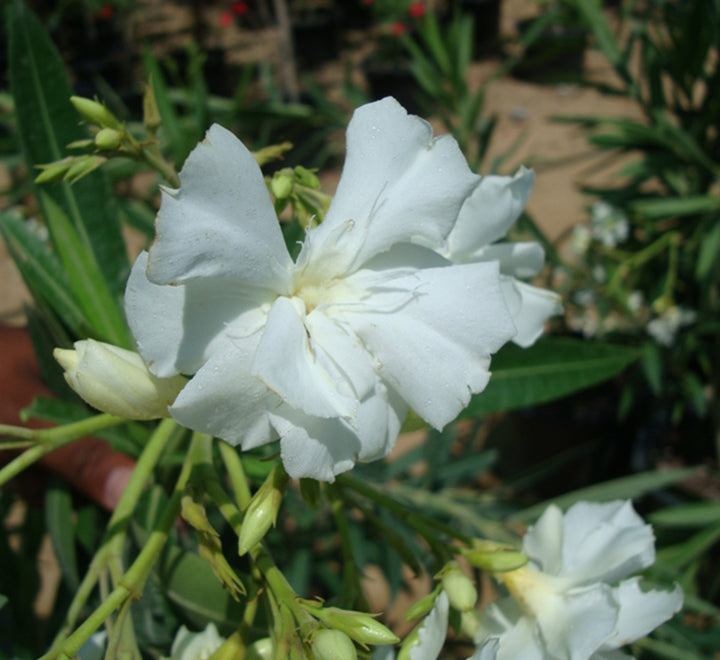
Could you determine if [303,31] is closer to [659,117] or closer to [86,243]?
[659,117]

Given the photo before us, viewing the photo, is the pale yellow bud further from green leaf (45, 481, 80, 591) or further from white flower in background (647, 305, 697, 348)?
white flower in background (647, 305, 697, 348)

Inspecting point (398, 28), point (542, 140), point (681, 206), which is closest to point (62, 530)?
point (681, 206)

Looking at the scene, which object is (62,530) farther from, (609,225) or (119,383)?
(609,225)

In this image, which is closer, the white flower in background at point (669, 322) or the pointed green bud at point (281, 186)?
the pointed green bud at point (281, 186)

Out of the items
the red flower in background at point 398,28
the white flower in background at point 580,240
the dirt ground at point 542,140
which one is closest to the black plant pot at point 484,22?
the dirt ground at point 542,140

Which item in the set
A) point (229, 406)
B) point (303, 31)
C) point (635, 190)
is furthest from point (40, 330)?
point (303, 31)

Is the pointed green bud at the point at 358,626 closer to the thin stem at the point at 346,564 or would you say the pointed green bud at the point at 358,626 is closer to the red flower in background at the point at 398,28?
the thin stem at the point at 346,564

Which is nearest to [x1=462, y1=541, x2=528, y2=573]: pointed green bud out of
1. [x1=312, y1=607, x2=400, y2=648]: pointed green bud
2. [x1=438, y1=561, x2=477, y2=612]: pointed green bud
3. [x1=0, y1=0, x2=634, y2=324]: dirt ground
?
[x1=438, y1=561, x2=477, y2=612]: pointed green bud
